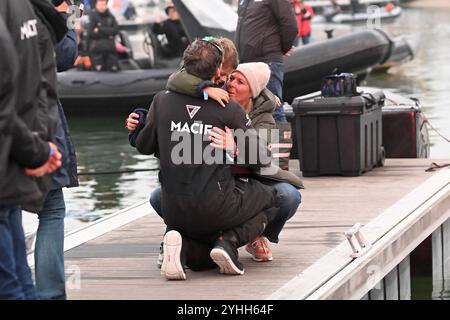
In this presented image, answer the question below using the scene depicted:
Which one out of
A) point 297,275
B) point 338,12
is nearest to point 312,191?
point 297,275

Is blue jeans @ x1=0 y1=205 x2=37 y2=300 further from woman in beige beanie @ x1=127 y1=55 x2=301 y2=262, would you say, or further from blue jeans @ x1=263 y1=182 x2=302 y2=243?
blue jeans @ x1=263 y1=182 x2=302 y2=243

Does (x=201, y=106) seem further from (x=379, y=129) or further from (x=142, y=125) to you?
(x=379, y=129)

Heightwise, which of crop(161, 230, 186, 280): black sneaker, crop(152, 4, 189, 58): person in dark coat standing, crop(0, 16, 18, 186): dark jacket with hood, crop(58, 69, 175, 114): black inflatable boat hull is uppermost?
crop(0, 16, 18, 186): dark jacket with hood

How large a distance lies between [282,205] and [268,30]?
386 centimetres

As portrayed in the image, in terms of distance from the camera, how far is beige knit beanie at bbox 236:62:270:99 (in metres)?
7.01

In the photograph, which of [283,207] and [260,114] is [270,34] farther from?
[283,207]

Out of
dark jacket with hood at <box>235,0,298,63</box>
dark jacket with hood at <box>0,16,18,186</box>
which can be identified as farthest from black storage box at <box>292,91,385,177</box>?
dark jacket with hood at <box>0,16,18,186</box>

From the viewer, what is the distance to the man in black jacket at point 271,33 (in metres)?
10.4

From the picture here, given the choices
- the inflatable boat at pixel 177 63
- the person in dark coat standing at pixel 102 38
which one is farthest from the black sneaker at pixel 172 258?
the person in dark coat standing at pixel 102 38

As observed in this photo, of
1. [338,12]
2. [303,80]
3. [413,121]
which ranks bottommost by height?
[338,12]

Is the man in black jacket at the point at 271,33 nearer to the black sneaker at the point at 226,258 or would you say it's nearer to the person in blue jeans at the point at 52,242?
the black sneaker at the point at 226,258

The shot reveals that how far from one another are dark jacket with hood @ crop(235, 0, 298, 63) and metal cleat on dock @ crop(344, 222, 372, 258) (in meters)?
3.66

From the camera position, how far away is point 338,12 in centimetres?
4281

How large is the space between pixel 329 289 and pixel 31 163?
71.5 inches
